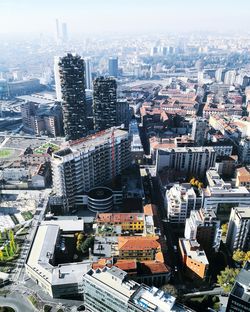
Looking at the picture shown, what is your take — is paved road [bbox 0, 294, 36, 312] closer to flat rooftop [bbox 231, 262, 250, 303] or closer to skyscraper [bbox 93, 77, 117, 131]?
flat rooftop [bbox 231, 262, 250, 303]

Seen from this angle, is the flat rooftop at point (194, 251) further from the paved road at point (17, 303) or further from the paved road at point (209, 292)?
the paved road at point (17, 303)

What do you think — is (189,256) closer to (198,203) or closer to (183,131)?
(198,203)

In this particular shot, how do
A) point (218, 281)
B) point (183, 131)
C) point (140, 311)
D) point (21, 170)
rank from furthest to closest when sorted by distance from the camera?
1. point (183, 131)
2. point (21, 170)
3. point (218, 281)
4. point (140, 311)

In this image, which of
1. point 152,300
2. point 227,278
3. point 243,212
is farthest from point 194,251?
point 152,300

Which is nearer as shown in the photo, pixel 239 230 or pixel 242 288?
pixel 242 288

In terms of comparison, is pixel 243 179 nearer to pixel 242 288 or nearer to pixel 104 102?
pixel 242 288

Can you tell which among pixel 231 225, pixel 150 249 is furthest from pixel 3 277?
pixel 231 225
